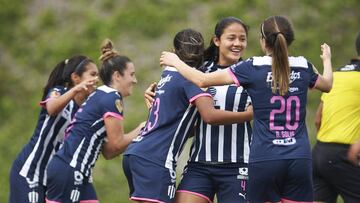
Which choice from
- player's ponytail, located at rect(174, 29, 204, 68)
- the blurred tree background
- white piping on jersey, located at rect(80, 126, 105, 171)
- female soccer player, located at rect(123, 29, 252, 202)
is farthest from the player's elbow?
the blurred tree background

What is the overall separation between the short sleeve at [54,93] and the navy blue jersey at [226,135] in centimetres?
188

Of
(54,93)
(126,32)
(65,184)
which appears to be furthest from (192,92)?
(126,32)

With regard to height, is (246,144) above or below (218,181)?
above

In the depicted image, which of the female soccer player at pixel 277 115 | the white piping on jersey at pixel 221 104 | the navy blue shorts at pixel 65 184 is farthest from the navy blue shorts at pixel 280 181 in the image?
the navy blue shorts at pixel 65 184

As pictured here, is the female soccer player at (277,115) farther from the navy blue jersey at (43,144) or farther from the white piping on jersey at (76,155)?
the navy blue jersey at (43,144)

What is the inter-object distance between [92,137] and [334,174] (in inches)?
86.3

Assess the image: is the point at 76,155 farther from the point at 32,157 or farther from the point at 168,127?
the point at 168,127

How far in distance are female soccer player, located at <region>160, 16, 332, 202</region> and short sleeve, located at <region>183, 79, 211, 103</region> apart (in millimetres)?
264

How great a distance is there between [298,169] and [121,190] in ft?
21.6

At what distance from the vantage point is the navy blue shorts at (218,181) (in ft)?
22.5

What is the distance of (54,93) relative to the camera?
830 cm

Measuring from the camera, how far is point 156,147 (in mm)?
Answer: 6820

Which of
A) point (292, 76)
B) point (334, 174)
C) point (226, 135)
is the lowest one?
point (334, 174)

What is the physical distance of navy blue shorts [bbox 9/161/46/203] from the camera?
834 centimetres
